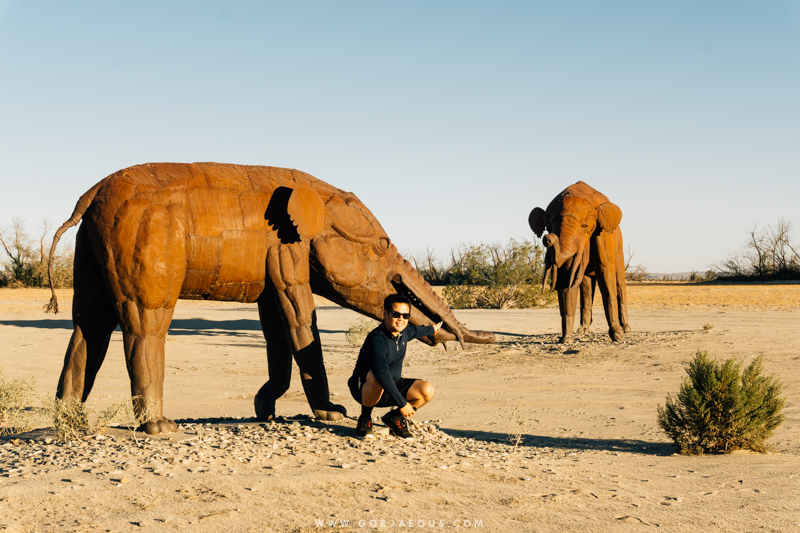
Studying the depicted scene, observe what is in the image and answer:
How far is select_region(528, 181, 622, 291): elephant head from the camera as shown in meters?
13.5

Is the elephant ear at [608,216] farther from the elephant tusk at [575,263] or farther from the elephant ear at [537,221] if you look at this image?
the elephant ear at [537,221]

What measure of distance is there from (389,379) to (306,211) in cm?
194

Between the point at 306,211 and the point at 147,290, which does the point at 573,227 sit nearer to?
the point at 306,211

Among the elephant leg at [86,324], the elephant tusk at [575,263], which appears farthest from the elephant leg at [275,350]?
the elephant tusk at [575,263]

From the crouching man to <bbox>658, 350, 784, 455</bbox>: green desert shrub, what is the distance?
246 cm

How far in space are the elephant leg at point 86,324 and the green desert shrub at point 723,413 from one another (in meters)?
5.48

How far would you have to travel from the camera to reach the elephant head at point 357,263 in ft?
23.4

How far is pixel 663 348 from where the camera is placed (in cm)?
1352

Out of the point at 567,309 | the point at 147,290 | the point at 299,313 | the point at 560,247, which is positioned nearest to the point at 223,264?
the point at 147,290

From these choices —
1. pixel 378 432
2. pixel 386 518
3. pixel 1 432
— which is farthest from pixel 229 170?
pixel 386 518

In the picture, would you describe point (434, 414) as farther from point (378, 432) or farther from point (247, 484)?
point (247, 484)

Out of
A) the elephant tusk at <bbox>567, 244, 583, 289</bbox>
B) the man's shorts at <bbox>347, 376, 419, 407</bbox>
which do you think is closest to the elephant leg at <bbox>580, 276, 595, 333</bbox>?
the elephant tusk at <bbox>567, 244, 583, 289</bbox>

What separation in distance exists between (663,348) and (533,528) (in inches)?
403

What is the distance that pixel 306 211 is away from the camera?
6.94m
